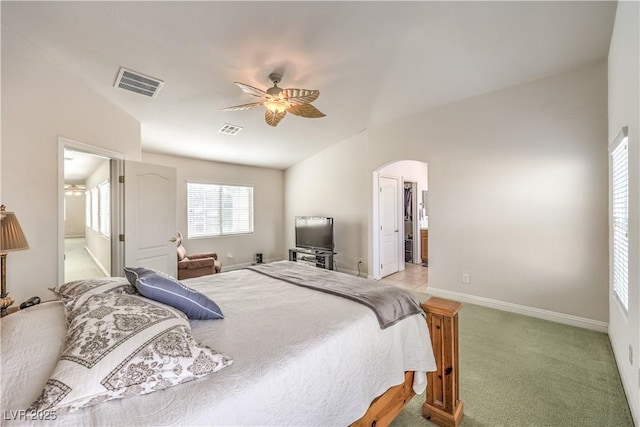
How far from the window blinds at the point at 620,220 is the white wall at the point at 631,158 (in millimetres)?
158

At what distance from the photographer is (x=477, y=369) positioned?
2342mm

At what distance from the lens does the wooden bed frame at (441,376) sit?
1.73 metres

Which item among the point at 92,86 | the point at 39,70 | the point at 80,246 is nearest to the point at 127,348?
the point at 39,70

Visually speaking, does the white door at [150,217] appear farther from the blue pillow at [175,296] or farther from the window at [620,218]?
the window at [620,218]

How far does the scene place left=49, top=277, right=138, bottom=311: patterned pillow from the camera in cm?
132

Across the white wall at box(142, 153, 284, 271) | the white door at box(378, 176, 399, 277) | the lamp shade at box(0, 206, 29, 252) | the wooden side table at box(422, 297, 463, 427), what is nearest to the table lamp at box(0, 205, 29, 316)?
the lamp shade at box(0, 206, 29, 252)

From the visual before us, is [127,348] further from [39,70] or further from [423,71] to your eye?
[423,71]

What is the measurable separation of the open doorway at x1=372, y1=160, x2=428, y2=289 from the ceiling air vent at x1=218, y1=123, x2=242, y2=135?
2508 millimetres

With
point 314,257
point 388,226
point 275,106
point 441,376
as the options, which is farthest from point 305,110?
point 388,226

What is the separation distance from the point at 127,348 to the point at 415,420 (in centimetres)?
179

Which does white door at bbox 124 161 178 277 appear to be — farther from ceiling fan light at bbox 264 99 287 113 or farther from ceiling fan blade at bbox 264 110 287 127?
ceiling fan light at bbox 264 99 287 113

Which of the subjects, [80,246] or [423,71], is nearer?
[423,71]

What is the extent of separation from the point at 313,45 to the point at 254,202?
4.52m

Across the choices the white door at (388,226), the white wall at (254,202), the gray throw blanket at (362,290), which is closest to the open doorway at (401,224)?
the white door at (388,226)
